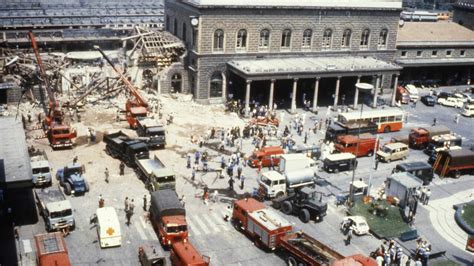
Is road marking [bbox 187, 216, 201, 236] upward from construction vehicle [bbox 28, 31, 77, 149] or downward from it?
downward

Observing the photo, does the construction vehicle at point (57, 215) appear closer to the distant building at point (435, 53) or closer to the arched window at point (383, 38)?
the arched window at point (383, 38)

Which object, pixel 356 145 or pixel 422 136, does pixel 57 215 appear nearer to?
pixel 356 145

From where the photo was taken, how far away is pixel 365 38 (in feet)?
282

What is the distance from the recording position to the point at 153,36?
84.4 meters

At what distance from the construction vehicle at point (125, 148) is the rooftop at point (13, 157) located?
9.17 metres

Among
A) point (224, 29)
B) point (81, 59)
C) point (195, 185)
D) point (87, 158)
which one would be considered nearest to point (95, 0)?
point (81, 59)

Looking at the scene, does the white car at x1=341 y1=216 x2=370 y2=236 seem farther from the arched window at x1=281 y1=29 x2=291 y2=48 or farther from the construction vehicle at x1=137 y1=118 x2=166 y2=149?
Answer: the arched window at x1=281 y1=29 x2=291 y2=48

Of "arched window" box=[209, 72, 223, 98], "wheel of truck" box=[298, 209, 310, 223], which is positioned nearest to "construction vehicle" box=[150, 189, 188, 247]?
"wheel of truck" box=[298, 209, 310, 223]

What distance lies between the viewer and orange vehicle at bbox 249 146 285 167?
183 ft

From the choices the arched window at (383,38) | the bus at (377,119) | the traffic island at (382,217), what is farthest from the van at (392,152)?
the arched window at (383,38)

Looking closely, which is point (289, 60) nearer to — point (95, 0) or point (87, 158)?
point (87, 158)

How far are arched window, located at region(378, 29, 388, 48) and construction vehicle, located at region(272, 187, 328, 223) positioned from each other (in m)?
48.1

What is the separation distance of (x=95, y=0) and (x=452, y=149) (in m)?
91.4

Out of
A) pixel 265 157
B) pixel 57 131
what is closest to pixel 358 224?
pixel 265 157
